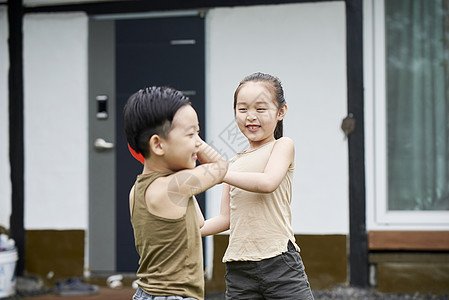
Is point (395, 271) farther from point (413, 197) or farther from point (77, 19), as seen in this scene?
point (77, 19)

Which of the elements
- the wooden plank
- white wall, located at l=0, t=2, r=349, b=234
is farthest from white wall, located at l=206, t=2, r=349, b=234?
the wooden plank

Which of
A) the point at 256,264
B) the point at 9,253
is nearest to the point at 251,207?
the point at 256,264

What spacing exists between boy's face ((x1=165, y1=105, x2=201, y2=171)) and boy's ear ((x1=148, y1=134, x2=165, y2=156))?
0.01 meters

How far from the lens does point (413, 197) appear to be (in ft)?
14.2

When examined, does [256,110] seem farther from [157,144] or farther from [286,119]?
[286,119]

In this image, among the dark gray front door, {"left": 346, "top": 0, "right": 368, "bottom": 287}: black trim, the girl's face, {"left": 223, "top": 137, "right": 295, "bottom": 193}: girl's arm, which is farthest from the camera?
the dark gray front door

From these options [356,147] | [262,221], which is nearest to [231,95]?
[356,147]

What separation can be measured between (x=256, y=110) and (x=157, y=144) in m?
0.51

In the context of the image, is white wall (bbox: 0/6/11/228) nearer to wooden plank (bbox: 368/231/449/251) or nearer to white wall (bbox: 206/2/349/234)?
white wall (bbox: 206/2/349/234)

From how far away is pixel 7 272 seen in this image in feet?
14.3

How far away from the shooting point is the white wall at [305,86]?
425cm

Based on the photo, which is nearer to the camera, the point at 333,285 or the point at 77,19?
the point at 333,285

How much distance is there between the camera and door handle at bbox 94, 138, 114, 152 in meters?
4.54

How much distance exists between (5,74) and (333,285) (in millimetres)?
3427
